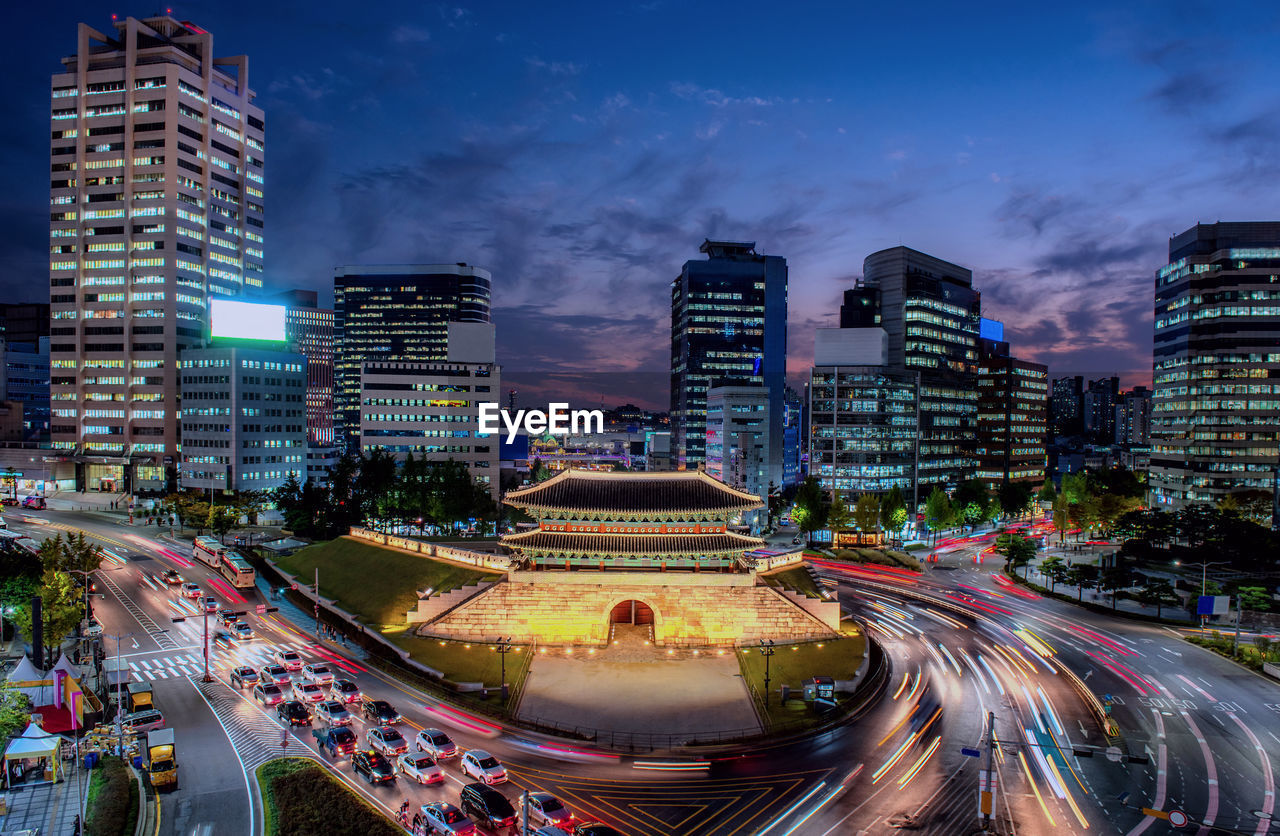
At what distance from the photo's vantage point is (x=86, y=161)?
502 ft

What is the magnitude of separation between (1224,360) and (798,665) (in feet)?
376

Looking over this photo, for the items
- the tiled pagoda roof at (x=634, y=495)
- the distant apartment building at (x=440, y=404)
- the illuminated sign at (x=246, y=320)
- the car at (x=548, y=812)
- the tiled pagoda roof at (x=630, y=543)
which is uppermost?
the illuminated sign at (x=246, y=320)

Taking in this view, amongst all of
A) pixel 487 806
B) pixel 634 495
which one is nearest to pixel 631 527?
pixel 634 495

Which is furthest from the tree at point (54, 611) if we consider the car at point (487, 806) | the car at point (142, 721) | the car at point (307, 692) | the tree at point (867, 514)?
the tree at point (867, 514)

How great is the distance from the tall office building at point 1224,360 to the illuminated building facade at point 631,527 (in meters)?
107

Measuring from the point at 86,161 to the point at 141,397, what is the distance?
50750 millimetres

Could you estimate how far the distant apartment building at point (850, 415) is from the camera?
463 ft

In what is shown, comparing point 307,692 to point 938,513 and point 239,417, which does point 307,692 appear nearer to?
point 938,513

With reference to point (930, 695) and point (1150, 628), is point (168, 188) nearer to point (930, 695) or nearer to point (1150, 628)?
point (930, 695)

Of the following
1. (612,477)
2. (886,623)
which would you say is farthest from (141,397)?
(886,623)

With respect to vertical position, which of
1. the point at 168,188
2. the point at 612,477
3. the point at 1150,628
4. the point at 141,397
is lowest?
the point at 1150,628

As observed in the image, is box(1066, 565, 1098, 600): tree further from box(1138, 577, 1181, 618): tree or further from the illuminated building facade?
the illuminated building facade

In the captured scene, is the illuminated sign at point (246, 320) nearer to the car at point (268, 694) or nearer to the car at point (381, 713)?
the car at point (268, 694)

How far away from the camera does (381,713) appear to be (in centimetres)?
4597
